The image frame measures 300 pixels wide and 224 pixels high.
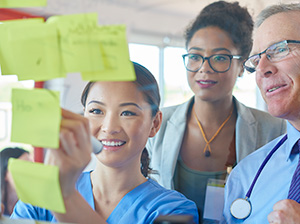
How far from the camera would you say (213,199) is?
0.79 meters

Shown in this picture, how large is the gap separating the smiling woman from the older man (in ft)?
0.43

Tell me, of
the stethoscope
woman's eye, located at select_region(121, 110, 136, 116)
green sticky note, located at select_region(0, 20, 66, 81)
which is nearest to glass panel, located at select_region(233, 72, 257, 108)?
the stethoscope

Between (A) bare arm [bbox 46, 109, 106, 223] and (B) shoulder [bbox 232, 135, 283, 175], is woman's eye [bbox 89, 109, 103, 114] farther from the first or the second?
(B) shoulder [bbox 232, 135, 283, 175]

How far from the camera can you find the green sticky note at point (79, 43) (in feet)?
2.15

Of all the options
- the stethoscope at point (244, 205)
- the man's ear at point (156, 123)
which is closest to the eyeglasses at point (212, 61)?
the man's ear at point (156, 123)

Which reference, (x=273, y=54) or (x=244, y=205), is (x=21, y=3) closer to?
(x=273, y=54)

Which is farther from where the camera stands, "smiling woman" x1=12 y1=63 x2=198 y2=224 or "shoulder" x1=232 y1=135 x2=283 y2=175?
"shoulder" x1=232 y1=135 x2=283 y2=175

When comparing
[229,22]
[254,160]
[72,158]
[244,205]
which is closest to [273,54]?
[229,22]

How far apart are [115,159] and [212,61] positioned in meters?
0.27

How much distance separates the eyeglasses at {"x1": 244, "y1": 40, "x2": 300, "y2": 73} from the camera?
2.49 ft

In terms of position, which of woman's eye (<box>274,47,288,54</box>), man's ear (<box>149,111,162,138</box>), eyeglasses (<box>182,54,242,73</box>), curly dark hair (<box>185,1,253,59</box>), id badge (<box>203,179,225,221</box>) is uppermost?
curly dark hair (<box>185,1,253,59</box>)

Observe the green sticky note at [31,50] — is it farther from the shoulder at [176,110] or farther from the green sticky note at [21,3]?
the shoulder at [176,110]

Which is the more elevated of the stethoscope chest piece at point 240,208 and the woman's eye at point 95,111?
the woman's eye at point 95,111

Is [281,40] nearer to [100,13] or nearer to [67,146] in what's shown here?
[100,13]
